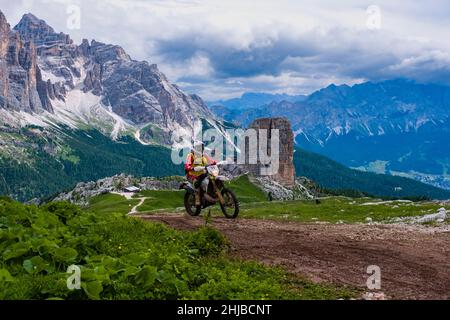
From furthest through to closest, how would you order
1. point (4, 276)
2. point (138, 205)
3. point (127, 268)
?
point (138, 205), point (127, 268), point (4, 276)

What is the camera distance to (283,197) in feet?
623

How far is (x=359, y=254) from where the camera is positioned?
16578 millimetres

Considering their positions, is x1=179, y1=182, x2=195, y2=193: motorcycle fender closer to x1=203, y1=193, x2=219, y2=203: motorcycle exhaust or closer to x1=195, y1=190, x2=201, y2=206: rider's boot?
x1=195, y1=190, x2=201, y2=206: rider's boot

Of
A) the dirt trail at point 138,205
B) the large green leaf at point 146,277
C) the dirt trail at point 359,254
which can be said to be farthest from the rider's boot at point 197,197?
the dirt trail at point 138,205

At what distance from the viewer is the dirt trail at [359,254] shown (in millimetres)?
13414

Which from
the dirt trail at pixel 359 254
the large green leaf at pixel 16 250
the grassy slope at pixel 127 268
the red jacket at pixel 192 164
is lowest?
the dirt trail at pixel 359 254

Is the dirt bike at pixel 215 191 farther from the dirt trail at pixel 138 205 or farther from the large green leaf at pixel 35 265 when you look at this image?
the dirt trail at pixel 138 205

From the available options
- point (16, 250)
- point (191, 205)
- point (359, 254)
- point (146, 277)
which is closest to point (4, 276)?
point (16, 250)

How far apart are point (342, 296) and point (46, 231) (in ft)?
29.5

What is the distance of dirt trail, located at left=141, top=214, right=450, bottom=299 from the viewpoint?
13.4m

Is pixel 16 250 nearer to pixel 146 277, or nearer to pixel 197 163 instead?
pixel 146 277
